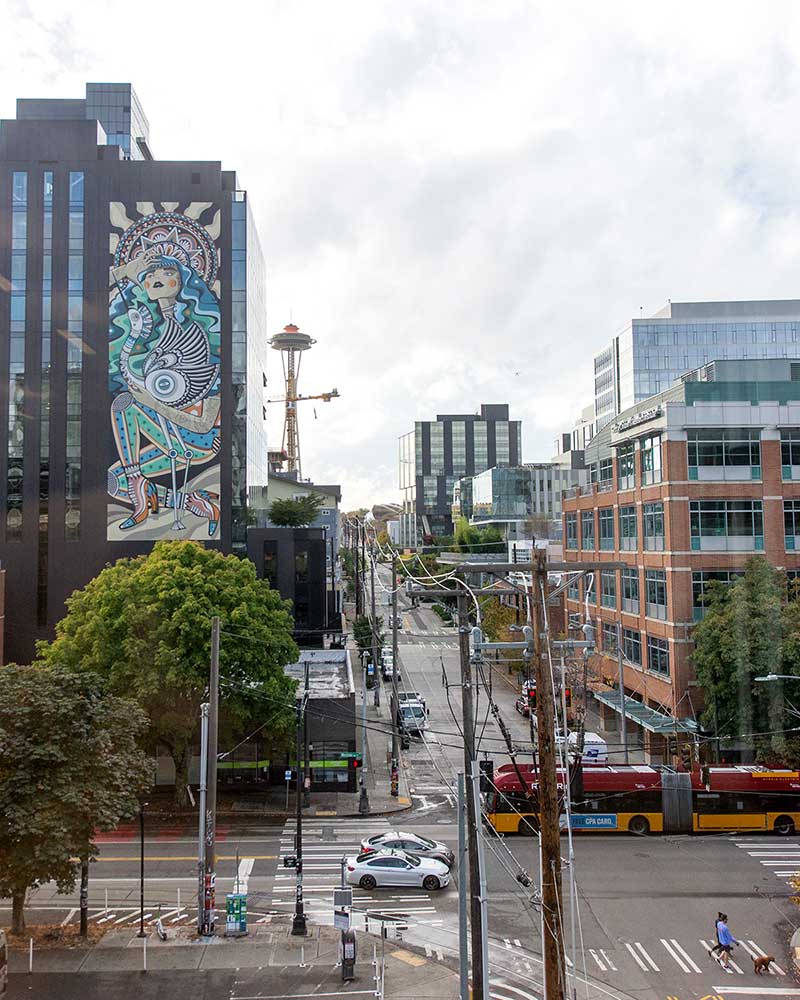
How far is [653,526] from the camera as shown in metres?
44.0

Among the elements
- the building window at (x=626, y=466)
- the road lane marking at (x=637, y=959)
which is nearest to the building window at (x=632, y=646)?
the building window at (x=626, y=466)

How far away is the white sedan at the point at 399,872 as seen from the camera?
84.4ft

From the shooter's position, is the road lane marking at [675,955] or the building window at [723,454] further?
the building window at [723,454]

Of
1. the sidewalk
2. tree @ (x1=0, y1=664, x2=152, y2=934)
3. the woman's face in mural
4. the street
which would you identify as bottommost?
the street

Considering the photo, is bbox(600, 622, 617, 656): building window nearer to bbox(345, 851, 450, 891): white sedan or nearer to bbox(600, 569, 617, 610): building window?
bbox(600, 569, 617, 610): building window

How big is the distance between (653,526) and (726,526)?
3.88 m

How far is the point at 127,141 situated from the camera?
77.1 m

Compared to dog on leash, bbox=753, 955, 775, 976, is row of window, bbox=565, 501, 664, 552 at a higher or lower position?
higher

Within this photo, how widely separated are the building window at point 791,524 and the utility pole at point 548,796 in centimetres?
3194

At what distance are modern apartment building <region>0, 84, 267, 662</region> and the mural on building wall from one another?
8cm

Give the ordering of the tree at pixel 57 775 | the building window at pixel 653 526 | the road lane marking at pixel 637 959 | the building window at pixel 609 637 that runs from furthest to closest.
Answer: the building window at pixel 609 637 → the building window at pixel 653 526 → the road lane marking at pixel 637 959 → the tree at pixel 57 775

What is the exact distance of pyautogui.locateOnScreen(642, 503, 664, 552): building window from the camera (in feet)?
140

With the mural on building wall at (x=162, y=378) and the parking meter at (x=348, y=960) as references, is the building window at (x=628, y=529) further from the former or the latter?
the parking meter at (x=348, y=960)

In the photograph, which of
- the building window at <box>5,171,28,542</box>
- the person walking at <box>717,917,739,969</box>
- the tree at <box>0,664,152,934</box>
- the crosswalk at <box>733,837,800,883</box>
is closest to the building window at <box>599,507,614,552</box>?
the crosswalk at <box>733,837,800,883</box>
